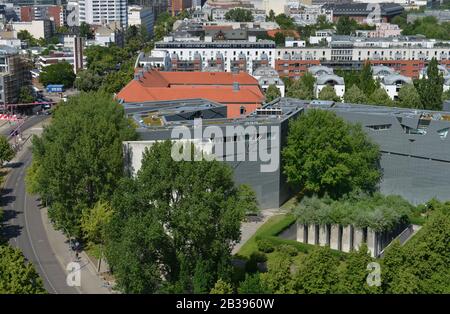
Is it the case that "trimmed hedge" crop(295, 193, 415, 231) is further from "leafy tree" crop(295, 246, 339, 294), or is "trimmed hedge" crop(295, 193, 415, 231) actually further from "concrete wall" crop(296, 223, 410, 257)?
"leafy tree" crop(295, 246, 339, 294)

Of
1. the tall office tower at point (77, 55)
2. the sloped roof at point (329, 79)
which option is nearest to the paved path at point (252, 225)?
the sloped roof at point (329, 79)

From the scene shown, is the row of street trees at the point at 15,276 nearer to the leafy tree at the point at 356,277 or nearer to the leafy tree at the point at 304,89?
the leafy tree at the point at 356,277

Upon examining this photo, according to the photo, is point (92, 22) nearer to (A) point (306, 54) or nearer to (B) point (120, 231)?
(A) point (306, 54)

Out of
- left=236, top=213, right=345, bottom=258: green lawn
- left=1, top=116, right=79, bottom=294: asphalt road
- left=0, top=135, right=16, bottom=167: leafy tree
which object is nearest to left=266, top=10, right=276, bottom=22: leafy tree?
left=1, top=116, right=79, bottom=294: asphalt road

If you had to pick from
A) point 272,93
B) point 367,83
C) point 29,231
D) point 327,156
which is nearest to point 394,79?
point 367,83

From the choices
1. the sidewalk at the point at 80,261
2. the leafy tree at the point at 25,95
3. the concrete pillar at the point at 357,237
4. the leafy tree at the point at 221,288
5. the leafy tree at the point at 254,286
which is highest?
the leafy tree at the point at 25,95

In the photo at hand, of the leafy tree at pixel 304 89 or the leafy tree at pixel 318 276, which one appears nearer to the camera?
the leafy tree at pixel 318 276

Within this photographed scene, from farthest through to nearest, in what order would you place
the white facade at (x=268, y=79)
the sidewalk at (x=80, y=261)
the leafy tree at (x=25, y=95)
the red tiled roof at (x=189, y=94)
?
the leafy tree at (x=25, y=95), the white facade at (x=268, y=79), the red tiled roof at (x=189, y=94), the sidewalk at (x=80, y=261)
